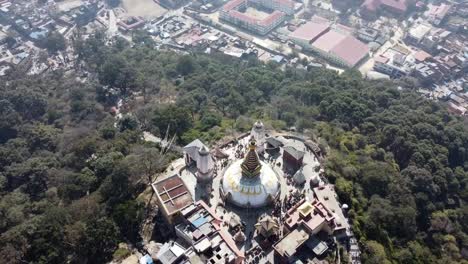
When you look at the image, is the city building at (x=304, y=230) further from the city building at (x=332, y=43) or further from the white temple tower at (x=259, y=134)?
the city building at (x=332, y=43)

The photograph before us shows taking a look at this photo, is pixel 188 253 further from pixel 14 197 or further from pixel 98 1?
pixel 98 1

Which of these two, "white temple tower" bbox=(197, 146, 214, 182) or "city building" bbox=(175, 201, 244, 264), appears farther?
"white temple tower" bbox=(197, 146, 214, 182)

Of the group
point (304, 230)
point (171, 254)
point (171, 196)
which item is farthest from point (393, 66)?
point (171, 254)

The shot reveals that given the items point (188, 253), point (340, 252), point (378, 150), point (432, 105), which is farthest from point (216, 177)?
point (432, 105)

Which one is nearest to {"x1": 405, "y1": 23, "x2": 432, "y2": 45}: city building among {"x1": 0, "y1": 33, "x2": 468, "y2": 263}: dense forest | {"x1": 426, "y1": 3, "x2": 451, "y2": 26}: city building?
{"x1": 426, "y1": 3, "x2": 451, "y2": 26}: city building

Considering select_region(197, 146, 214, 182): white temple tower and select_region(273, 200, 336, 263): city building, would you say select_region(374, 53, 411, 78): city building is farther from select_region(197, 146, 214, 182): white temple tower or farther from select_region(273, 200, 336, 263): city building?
select_region(197, 146, 214, 182): white temple tower
